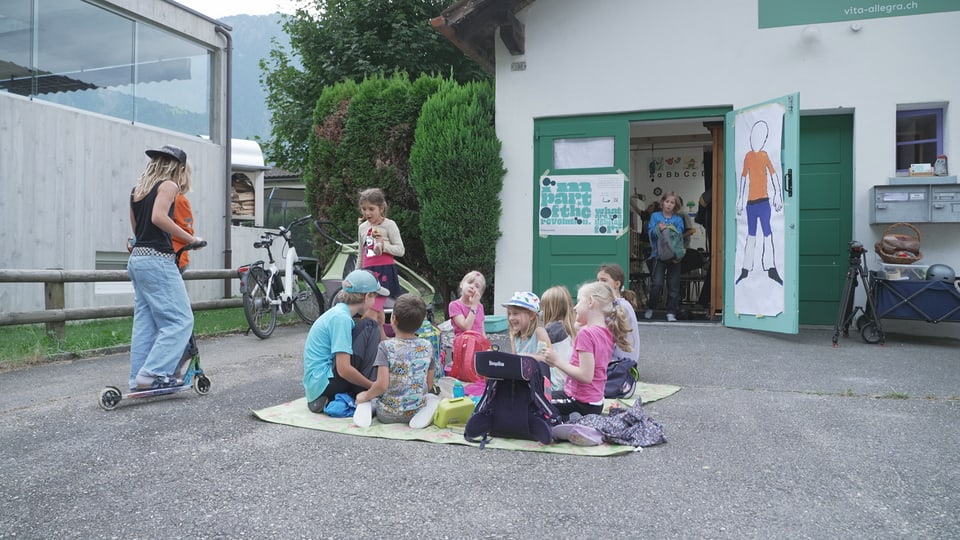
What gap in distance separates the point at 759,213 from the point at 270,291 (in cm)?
570

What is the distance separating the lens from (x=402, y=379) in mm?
4199

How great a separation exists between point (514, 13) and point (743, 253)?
4281mm

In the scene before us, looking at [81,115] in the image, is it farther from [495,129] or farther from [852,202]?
[852,202]

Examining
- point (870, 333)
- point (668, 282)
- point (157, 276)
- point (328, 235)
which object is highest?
point (328, 235)

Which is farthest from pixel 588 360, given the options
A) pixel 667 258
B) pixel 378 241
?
pixel 667 258

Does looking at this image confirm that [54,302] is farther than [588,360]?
Yes

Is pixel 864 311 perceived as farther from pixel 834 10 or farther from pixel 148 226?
pixel 148 226

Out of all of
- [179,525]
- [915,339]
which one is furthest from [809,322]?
[179,525]

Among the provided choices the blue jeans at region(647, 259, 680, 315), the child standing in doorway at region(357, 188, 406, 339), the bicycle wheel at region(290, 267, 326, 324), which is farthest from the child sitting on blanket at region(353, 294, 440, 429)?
the blue jeans at region(647, 259, 680, 315)

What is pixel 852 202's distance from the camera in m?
8.25

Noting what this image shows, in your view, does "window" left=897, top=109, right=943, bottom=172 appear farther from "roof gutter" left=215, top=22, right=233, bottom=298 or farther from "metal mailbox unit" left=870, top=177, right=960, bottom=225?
"roof gutter" left=215, top=22, right=233, bottom=298

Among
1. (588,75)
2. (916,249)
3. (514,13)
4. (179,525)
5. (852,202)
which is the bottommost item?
(179,525)

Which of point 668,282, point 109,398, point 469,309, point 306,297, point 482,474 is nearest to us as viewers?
point 482,474

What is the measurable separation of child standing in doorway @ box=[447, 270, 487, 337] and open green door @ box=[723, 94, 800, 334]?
12.3ft
